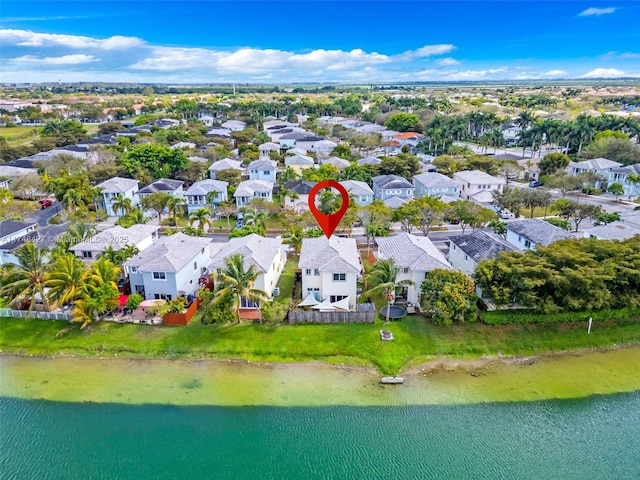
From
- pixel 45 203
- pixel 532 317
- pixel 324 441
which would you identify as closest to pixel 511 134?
pixel 532 317

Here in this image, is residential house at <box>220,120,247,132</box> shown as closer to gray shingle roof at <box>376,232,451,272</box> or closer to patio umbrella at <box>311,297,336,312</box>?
gray shingle roof at <box>376,232,451,272</box>

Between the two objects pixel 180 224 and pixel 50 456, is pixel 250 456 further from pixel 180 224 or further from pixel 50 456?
pixel 180 224

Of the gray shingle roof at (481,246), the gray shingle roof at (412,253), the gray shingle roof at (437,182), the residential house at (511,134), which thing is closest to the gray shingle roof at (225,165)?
the gray shingle roof at (437,182)

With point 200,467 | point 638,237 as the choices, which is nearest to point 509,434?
point 200,467

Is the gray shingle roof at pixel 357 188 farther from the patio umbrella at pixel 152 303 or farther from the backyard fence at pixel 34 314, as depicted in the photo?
the backyard fence at pixel 34 314

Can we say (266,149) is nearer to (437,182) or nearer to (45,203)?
(437,182)

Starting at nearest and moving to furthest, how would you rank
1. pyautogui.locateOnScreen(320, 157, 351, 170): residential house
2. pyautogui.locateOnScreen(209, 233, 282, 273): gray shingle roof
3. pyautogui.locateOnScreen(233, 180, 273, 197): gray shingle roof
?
pyautogui.locateOnScreen(209, 233, 282, 273): gray shingle roof, pyautogui.locateOnScreen(233, 180, 273, 197): gray shingle roof, pyautogui.locateOnScreen(320, 157, 351, 170): residential house

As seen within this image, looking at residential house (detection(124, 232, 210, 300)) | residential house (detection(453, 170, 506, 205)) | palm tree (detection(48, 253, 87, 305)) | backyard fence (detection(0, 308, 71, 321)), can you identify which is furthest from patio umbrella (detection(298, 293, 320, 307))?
residential house (detection(453, 170, 506, 205))
